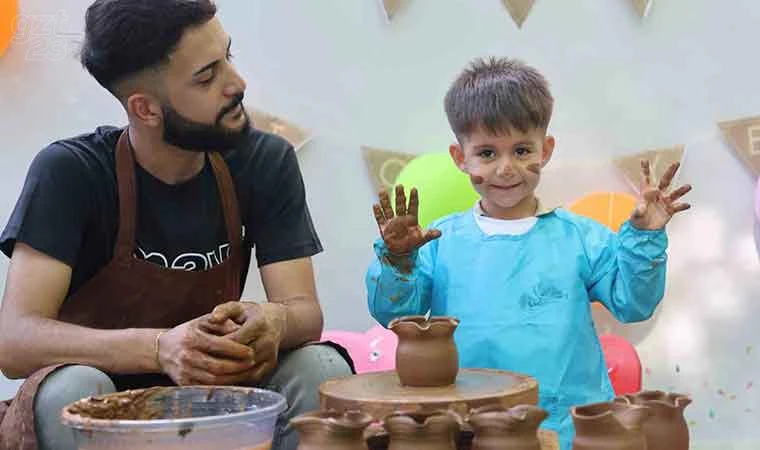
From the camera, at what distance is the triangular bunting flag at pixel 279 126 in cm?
347

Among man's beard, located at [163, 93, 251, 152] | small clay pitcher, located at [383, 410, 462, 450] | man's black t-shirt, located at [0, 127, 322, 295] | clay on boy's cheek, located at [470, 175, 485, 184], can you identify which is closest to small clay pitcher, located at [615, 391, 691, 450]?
small clay pitcher, located at [383, 410, 462, 450]

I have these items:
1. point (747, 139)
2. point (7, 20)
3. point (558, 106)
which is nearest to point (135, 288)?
point (7, 20)

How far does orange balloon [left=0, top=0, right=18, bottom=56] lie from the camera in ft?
10.9

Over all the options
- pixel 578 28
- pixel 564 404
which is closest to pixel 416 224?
pixel 564 404

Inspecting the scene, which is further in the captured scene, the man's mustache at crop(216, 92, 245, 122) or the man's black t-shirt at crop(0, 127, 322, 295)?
the man's mustache at crop(216, 92, 245, 122)

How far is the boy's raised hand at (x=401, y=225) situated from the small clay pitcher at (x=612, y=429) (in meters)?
0.68

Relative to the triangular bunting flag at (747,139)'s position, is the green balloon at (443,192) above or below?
below

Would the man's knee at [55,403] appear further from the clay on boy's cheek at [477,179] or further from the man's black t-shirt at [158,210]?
the clay on boy's cheek at [477,179]

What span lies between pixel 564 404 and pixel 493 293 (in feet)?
1.08

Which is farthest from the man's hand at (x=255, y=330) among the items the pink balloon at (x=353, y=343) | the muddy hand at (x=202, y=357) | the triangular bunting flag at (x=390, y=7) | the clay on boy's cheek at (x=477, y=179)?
the triangular bunting flag at (x=390, y=7)

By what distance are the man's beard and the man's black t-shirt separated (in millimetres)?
88

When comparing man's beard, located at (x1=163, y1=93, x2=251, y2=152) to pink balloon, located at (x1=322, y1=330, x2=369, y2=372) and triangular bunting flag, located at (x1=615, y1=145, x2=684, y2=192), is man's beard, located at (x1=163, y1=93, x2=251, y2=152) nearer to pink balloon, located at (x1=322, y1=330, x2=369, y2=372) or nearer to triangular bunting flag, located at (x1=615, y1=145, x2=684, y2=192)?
pink balloon, located at (x1=322, y1=330, x2=369, y2=372)

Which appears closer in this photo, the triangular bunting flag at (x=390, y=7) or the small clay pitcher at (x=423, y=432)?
the small clay pitcher at (x=423, y=432)

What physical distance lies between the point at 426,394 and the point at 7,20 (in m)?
2.29
